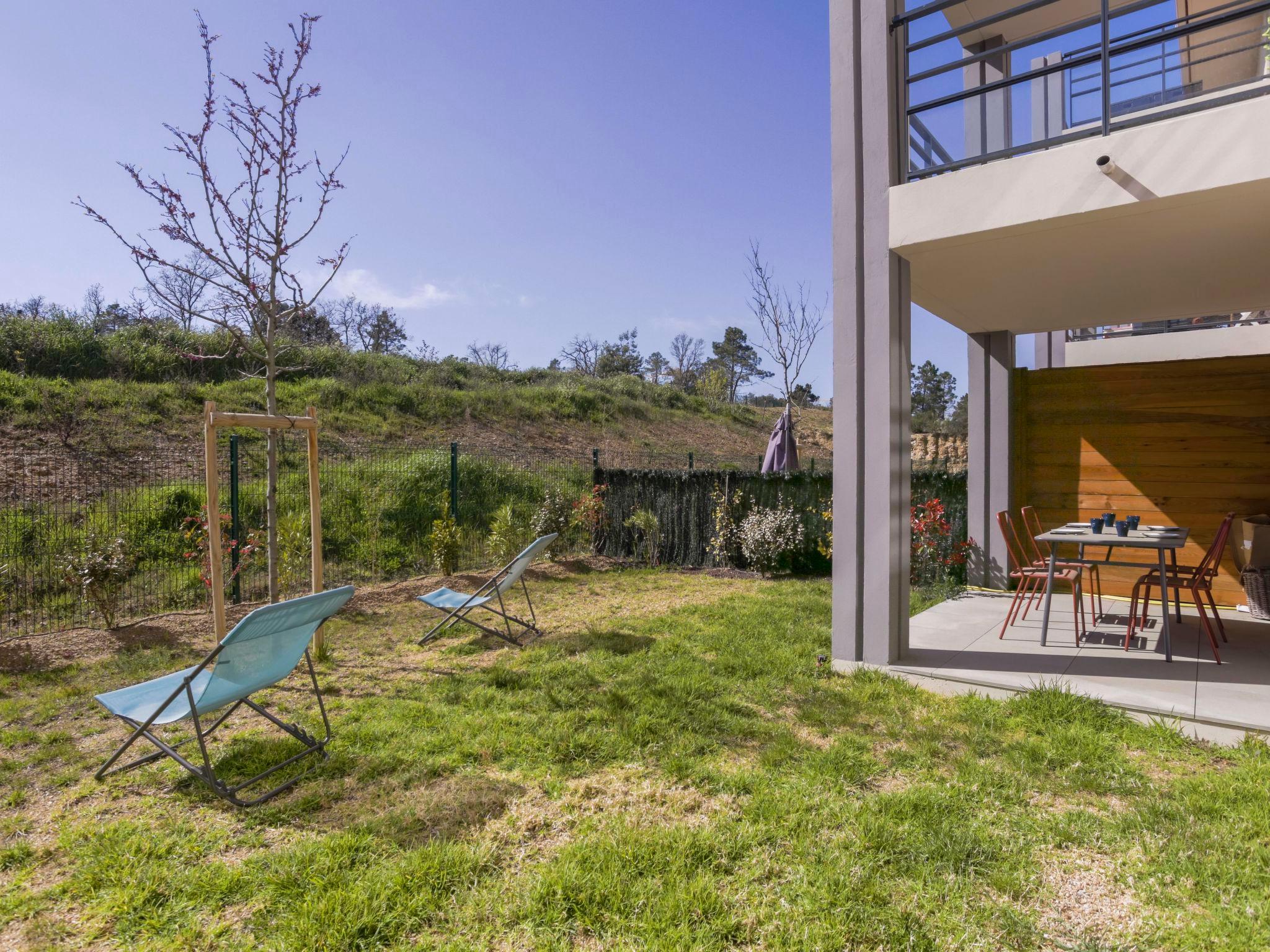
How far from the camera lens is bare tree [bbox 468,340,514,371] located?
29.2 meters

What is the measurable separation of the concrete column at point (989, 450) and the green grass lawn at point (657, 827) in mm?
3891

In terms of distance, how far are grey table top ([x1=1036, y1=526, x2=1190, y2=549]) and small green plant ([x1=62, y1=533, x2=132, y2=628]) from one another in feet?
24.2

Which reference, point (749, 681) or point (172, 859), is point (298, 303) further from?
point (749, 681)

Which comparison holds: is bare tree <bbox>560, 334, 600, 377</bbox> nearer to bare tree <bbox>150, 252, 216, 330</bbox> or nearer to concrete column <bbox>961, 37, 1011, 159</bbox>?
bare tree <bbox>150, 252, 216, 330</bbox>

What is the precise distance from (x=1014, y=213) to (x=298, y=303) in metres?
5.10

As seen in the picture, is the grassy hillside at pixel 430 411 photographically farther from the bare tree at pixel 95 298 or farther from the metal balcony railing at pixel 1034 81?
the metal balcony railing at pixel 1034 81

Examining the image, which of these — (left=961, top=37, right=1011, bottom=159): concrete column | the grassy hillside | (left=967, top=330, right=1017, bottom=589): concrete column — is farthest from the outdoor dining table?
the grassy hillside

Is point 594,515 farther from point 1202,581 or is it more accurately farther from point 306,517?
point 1202,581

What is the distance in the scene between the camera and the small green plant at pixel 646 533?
9562mm

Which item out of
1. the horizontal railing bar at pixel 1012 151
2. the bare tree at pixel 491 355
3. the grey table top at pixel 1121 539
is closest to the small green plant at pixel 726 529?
the grey table top at pixel 1121 539

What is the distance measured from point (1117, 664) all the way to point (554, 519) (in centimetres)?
660

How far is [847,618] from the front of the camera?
457 centimetres

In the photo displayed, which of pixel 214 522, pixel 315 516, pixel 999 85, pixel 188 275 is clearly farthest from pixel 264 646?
pixel 999 85

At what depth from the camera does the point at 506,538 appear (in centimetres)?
870
